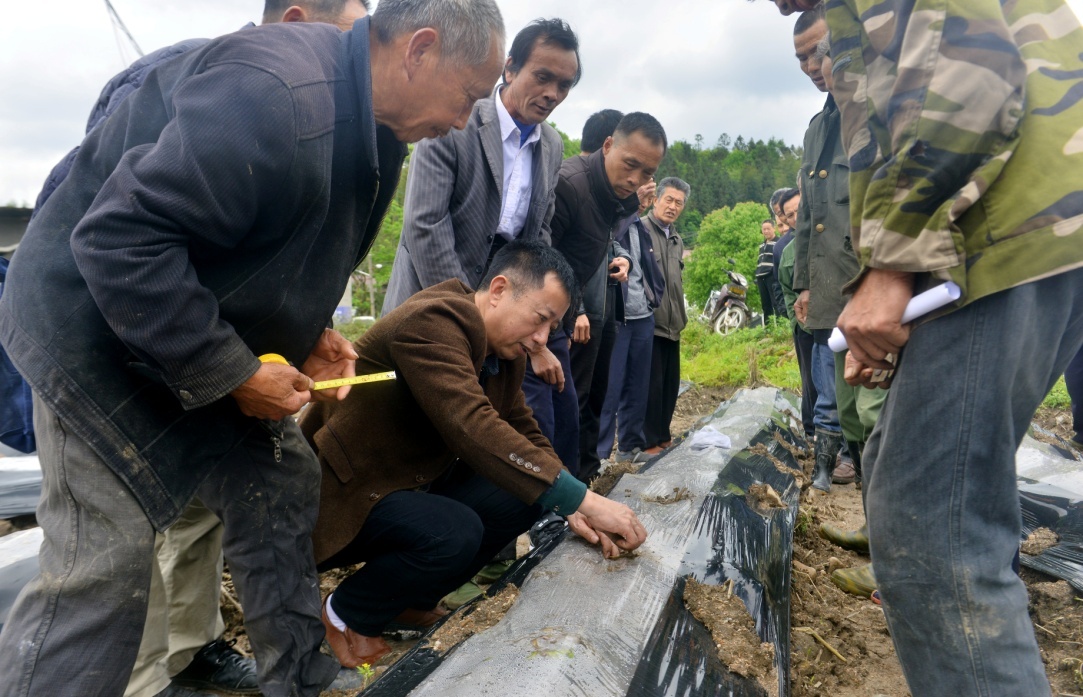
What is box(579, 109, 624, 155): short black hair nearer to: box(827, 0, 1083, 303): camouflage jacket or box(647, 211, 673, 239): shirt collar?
box(647, 211, 673, 239): shirt collar

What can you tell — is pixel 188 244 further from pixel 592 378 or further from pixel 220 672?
pixel 592 378

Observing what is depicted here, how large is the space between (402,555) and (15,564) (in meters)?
1.20

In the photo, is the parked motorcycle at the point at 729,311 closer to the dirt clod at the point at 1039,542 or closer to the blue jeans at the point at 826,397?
the blue jeans at the point at 826,397

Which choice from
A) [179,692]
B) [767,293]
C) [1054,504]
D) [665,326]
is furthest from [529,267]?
[767,293]

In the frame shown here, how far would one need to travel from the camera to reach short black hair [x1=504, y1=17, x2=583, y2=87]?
314 centimetres

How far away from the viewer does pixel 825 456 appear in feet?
13.8

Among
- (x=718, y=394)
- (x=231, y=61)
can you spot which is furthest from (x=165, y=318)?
(x=718, y=394)

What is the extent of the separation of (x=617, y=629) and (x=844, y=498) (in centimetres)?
293

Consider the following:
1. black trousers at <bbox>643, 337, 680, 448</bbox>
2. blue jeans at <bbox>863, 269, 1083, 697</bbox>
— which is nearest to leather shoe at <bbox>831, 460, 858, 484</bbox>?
black trousers at <bbox>643, 337, 680, 448</bbox>

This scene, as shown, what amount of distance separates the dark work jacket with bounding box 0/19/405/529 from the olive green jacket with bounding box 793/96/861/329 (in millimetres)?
2344

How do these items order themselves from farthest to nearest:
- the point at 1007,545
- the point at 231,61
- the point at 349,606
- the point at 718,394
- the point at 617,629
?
the point at 718,394 < the point at 349,606 < the point at 617,629 < the point at 231,61 < the point at 1007,545

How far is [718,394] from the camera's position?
352 inches

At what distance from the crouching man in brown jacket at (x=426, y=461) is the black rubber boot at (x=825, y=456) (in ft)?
7.95

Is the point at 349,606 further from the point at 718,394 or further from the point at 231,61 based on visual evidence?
the point at 718,394
